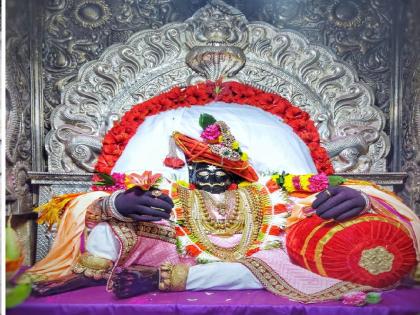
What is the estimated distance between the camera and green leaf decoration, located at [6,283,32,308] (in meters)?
1.81

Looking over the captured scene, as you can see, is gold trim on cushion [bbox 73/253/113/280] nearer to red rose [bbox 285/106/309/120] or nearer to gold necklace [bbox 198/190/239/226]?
gold necklace [bbox 198/190/239/226]

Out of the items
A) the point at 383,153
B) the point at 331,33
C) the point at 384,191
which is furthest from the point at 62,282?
the point at 331,33

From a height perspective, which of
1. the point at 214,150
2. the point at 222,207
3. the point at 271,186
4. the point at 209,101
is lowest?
the point at 222,207

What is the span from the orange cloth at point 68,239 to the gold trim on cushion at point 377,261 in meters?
1.26

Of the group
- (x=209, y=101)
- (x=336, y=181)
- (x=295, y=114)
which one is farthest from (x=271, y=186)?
(x=209, y=101)

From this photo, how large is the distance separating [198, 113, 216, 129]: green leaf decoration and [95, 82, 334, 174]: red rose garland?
0.29m

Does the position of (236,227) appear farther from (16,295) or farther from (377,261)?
(16,295)

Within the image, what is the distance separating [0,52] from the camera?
1.94m

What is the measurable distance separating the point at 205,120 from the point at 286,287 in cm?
119

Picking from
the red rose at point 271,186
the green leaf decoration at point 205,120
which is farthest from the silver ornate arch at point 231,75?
the red rose at point 271,186

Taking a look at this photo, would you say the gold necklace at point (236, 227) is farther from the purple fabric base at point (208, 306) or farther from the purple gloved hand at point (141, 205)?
the purple fabric base at point (208, 306)

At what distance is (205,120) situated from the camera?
321 cm

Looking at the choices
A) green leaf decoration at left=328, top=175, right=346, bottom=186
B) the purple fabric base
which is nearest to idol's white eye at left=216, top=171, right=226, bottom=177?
green leaf decoration at left=328, top=175, right=346, bottom=186

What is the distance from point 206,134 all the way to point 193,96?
0.47 m
